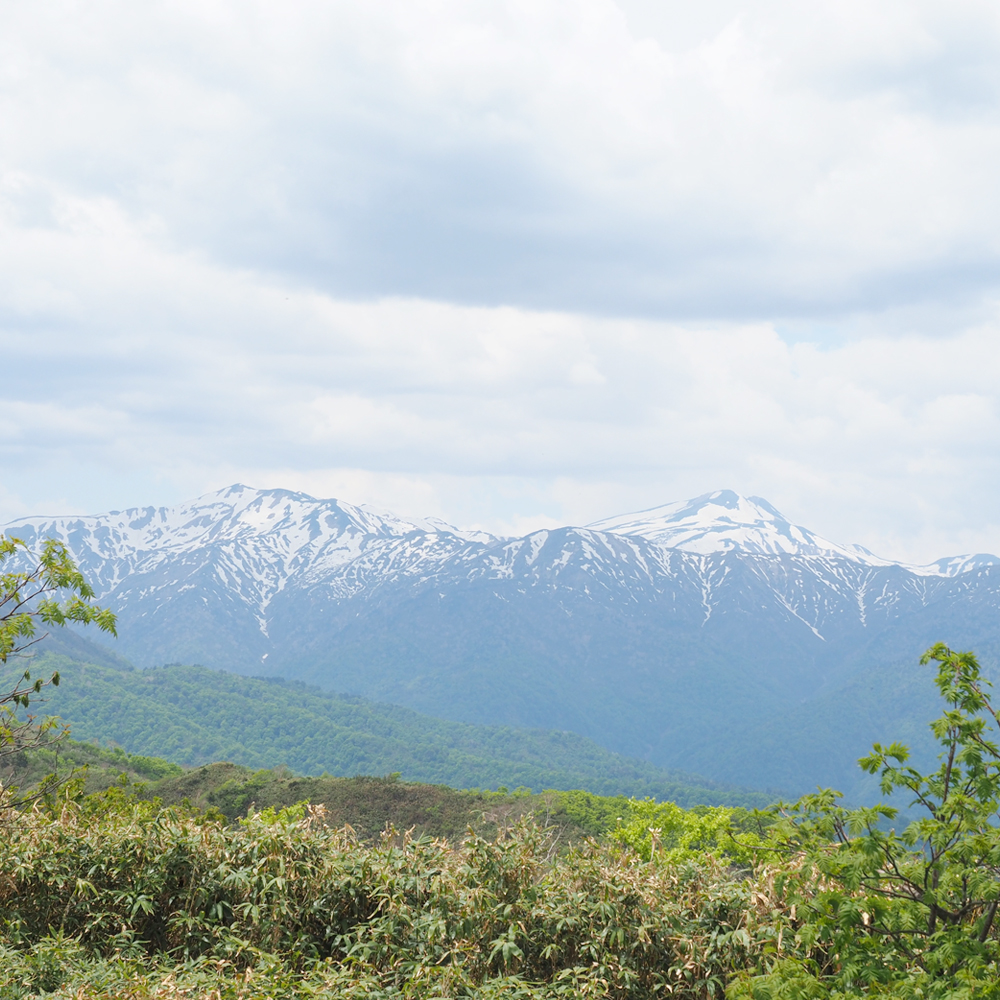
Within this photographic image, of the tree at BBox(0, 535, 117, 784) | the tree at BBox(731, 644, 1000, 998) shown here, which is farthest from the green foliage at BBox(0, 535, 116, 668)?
the tree at BBox(731, 644, 1000, 998)

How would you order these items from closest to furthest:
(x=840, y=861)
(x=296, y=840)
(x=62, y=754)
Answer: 1. (x=840, y=861)
2. (x=296, y=840)
3. (x=62, y=754)

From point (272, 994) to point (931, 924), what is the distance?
18.5 ft

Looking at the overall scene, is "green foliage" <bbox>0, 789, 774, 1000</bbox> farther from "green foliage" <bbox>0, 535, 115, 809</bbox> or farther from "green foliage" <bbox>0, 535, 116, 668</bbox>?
"green foliage" <bbox>0, 535, 116, 668</bbox>

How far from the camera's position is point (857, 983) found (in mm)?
6957

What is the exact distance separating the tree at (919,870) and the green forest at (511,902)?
0.07 ft

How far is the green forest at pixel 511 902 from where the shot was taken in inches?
267

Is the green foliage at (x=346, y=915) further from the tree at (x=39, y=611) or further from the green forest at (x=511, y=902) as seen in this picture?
the tree at (x=39, y=611)

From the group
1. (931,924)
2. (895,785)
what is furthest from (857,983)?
(895,785)

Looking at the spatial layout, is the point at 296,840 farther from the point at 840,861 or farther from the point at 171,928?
the point at 840,861

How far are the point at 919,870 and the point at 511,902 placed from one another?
14.0ft

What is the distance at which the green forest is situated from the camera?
22.2 feet

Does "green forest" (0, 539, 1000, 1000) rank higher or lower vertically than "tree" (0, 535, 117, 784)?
lower

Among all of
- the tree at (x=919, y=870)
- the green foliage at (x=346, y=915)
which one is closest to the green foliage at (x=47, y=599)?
the green foliage at (x=346, y=915)

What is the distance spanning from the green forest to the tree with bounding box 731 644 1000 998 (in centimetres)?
2
